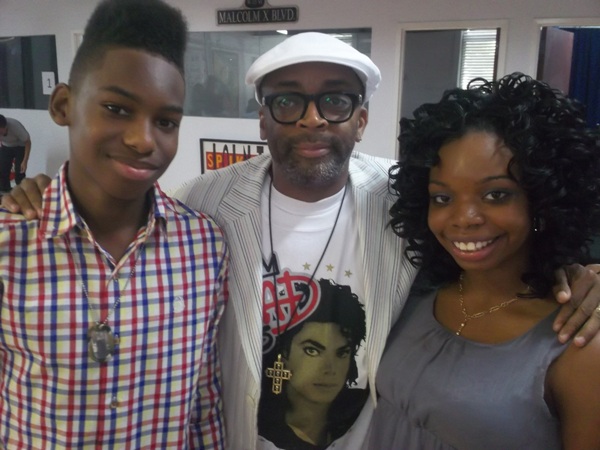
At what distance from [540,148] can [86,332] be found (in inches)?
40.4

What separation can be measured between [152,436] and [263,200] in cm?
72

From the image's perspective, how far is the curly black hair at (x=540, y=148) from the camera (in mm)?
1127

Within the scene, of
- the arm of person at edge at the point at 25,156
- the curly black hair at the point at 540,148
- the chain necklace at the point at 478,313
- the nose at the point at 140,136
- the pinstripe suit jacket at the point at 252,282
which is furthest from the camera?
the arm of person at edge at the point at 25,156

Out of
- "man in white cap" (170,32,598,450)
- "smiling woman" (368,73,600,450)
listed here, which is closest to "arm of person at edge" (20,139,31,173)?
"man in white cap" (170,32,598,450)

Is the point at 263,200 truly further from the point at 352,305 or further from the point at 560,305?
the point at 560,305

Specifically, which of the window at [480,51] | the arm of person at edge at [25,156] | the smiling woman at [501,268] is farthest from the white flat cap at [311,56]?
the arm of person at edge at [25,156]

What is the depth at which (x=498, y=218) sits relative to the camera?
3.73 ft

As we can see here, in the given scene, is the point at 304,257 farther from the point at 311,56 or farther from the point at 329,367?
the point at 311,56

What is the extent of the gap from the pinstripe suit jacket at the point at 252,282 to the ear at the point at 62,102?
0.48 metres

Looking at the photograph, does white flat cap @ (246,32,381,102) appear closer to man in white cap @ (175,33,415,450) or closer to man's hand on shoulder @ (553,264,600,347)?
man in white cap @ (175,33,415,450)

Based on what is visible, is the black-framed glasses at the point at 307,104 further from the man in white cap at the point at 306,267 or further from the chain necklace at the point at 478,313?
the chain necklace at the point at 478,313

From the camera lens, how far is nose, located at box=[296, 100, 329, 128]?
1.45m

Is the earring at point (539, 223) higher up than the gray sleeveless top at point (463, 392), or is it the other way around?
the earring at point (539, 223)

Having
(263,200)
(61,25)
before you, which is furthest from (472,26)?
(61,25)
